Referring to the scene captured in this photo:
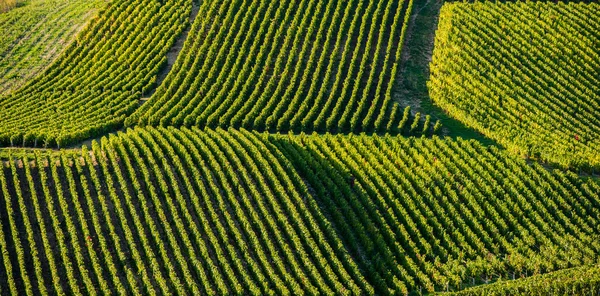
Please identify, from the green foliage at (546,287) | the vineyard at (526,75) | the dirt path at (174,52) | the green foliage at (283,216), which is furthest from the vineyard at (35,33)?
the green foliage at (546,287)

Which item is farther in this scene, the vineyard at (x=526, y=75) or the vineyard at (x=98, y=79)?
the vineyard at (x=526, y=75)

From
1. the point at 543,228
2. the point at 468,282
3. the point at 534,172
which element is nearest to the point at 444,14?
the point at 534,172

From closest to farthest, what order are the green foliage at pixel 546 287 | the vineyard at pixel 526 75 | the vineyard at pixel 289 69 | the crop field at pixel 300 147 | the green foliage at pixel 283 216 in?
the green foliage at pixel 546 287, the green foliage at pixel 283 216, the crop field at pixel 300 147, the vineyard at pixel 526 75, the vineyard at pixel 289 69

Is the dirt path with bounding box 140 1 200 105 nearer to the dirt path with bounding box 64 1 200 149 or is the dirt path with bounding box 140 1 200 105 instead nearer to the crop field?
the dirt path with bounding box 64 1 200 149

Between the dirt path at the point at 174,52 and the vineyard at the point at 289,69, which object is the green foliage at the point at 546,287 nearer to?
the vineyard at the point at 289,69

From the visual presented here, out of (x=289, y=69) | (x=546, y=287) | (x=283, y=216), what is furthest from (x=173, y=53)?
(x=546, y=287)

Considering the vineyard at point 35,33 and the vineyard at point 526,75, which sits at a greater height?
the vineyard at point 526,75

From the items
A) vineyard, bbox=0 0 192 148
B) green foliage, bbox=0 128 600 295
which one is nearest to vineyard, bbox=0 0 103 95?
vineyard, bbox=0 0 192 148

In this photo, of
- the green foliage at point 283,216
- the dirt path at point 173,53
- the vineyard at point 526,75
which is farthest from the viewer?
the dirt path at point 173,53
